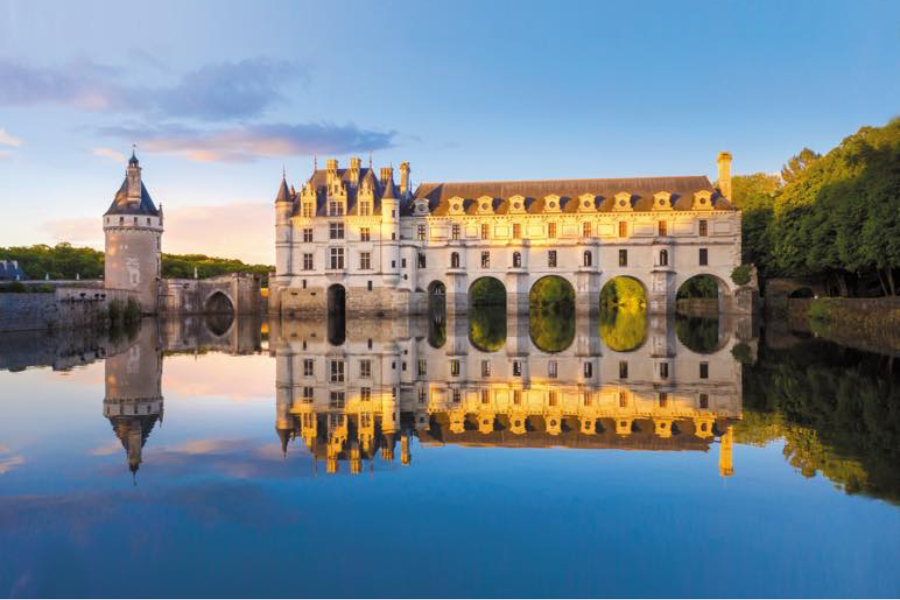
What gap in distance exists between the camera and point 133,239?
50969 millimetres

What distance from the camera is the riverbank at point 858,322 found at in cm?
2675

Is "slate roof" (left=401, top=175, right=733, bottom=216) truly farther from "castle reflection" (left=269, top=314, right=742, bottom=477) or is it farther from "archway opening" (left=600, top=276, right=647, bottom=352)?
"castle reflection" (left=269, top=314, right=742, bottom=477)

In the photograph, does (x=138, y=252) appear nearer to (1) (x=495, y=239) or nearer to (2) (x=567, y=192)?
(1) (x=495, y=239)

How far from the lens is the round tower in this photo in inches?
1992

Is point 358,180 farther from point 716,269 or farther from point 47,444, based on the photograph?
point 47,444

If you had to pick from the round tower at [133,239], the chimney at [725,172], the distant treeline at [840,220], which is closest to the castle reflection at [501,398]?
the distant treeline at [840,220]

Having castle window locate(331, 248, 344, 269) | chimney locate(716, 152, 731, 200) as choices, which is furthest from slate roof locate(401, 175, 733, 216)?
castle window locate(331, 248, 344, 269)

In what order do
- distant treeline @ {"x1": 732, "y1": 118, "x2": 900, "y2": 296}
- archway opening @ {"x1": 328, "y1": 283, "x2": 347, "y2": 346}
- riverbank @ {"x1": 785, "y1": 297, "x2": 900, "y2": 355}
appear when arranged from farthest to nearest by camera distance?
archway opening @ {"x1": 328, "y1": 283, "x2": 347, "y2": 346} → distant treeline @ {"x1": 732, "y1": 118, "x2": 900, "y2": 296} → riverbank @ {"x1": 785, "y1": 297, "x2": 900, "y2": 355}

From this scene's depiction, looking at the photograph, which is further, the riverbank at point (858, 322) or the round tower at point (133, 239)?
the round tower at point (133, 239)

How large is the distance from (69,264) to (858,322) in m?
79.5

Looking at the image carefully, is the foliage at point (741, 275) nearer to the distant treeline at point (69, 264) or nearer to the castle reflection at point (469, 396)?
the castle reflection at point (469, 396)

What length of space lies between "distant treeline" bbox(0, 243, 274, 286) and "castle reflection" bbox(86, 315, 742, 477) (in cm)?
5097

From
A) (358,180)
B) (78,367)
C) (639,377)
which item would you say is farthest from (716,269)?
(78,367)

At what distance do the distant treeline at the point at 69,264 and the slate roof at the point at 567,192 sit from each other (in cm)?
2664
